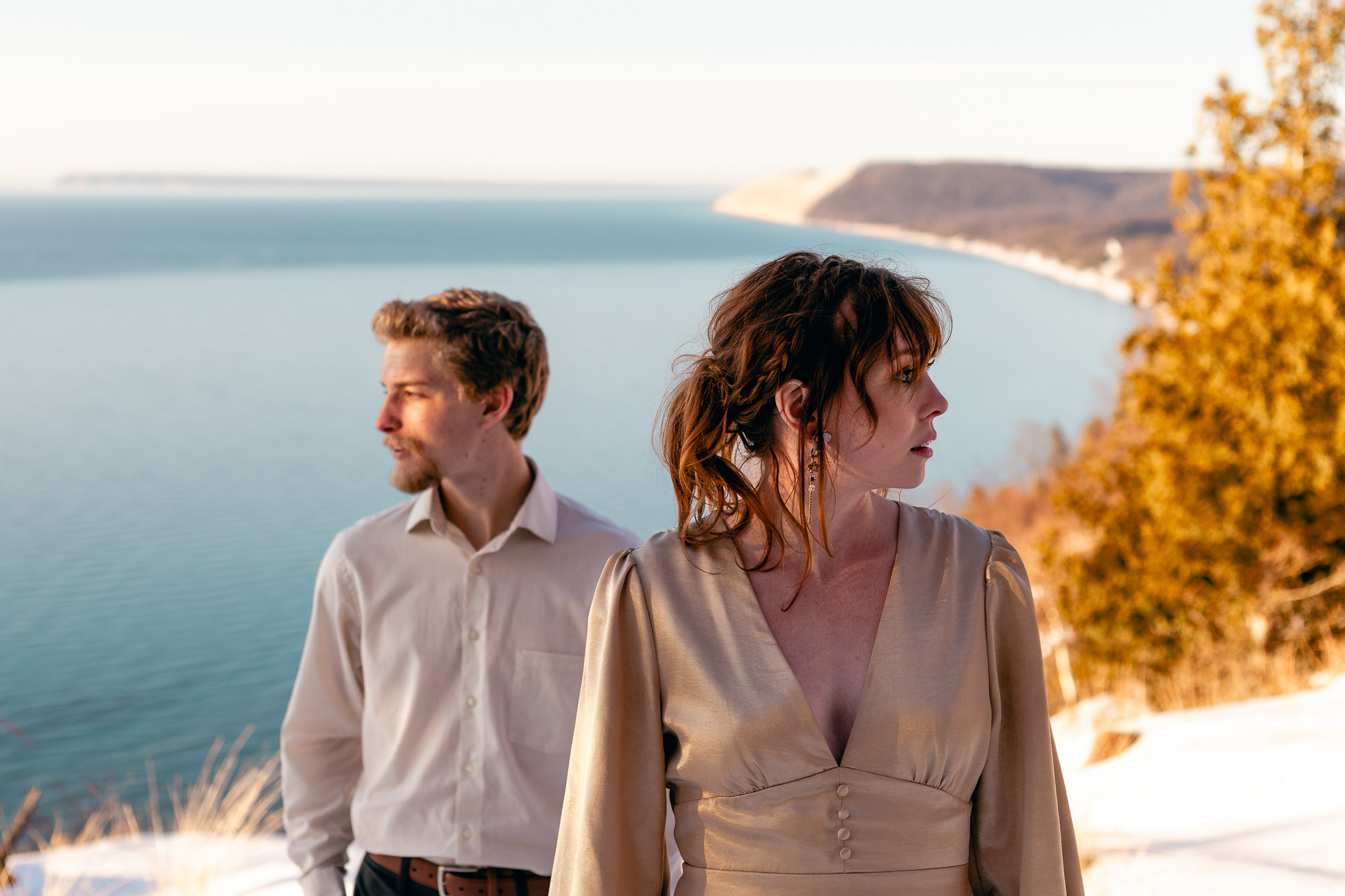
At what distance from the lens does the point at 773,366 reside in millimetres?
1367

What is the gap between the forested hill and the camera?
292ft

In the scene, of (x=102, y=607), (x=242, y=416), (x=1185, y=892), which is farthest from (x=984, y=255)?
(x=1185, y=892)

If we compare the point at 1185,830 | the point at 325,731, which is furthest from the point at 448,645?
the point at 1185,830

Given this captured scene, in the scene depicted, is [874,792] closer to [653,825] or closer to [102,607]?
[653,825]

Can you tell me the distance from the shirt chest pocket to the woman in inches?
24.6

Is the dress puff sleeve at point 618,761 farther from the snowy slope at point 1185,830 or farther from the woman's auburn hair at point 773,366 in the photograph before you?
the snowy slope at point 1185,830

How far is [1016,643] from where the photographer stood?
1.36m

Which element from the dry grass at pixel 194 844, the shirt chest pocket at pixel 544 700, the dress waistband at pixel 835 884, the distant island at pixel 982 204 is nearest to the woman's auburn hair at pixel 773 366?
the dress waistband at pixel 835 884

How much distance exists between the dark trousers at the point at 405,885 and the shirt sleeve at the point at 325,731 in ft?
0.28

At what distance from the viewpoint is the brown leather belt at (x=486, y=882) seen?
2000 mm

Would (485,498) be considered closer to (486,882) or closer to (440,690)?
(440,690)

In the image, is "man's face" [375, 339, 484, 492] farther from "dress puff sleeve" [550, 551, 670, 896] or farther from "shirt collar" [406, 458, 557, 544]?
"dress puff sleeve" [550, 551, 670, 896]

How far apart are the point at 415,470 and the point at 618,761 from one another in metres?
0.97

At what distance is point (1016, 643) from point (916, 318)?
1.36 feet
